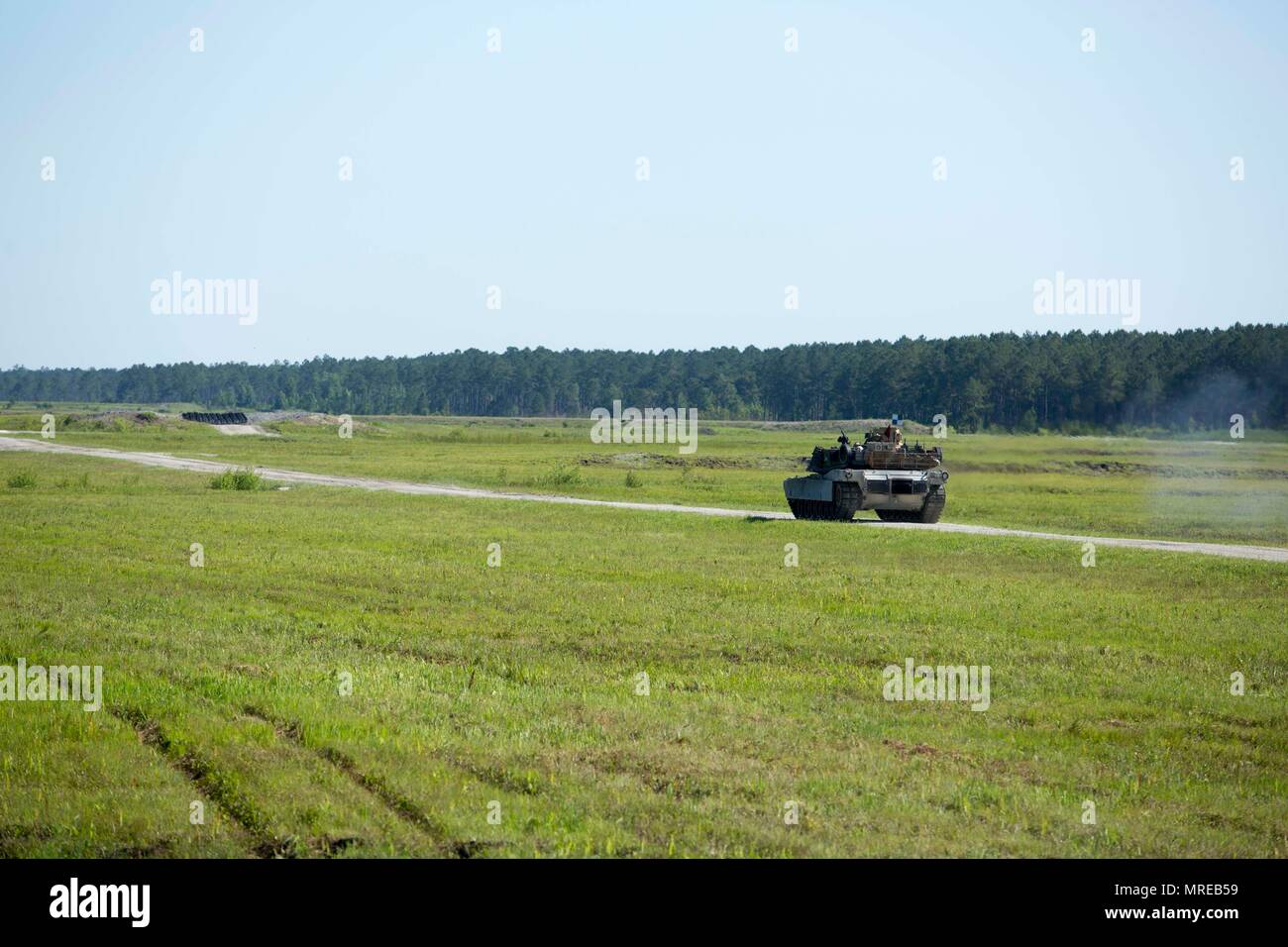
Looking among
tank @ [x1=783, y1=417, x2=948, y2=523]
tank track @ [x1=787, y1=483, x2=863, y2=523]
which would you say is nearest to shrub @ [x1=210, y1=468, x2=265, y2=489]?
tank track @ [x1=787, y1=483, x2=863, y2=523]

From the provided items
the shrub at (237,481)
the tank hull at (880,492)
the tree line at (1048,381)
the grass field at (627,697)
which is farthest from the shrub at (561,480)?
the tree line at (1048,381)

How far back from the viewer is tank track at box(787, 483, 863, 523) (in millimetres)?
32938

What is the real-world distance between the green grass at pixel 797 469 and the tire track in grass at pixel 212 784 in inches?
1018

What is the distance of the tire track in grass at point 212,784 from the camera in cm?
807

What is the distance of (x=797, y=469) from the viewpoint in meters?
66.6

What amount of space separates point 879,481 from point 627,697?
21.6 meters

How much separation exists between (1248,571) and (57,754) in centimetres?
1912

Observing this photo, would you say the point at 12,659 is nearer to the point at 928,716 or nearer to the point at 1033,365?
the point at 928,716

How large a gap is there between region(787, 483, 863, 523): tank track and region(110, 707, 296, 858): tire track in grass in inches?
925

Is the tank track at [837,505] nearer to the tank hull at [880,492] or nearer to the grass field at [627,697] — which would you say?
the tank hull at [880,492]

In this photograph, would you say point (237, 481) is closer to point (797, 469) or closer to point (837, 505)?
point (837, 505)

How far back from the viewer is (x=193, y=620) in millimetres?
16109

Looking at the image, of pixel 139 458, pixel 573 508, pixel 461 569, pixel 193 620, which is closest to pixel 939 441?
pixel 573 508

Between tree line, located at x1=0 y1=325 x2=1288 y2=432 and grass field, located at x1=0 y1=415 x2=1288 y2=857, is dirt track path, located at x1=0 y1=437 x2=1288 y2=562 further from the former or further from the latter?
tree line, located at x1=0 y1=325 x2=1288 y2=432
